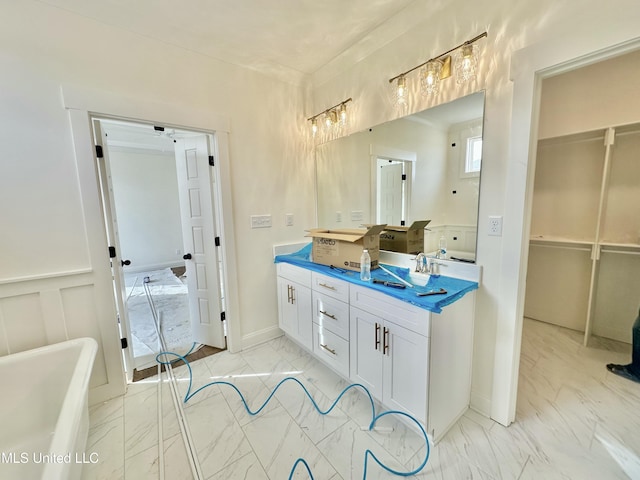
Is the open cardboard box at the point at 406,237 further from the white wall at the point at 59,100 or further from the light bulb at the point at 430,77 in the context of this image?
the white wall at the point at 59,100

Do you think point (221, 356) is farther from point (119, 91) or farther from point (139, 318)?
point (119, 91)

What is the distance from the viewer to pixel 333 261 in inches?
83.1

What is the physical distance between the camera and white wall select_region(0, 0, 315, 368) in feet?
5.04

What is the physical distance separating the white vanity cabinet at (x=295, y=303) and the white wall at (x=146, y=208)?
4600 millimetres

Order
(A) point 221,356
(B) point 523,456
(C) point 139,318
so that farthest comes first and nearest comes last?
1. (C) point 139,318
2. (A) point 221,356
3. (B) point 523,456

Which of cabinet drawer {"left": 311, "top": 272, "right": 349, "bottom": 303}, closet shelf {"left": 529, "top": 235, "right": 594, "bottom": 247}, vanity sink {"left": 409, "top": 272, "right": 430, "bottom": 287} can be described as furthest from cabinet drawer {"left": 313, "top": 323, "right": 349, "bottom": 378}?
closet shelf {"left": 529, "top": 235, "right": 594, "bottom": 247}

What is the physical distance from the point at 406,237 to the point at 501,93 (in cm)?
105

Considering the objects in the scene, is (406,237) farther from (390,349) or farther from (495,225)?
(390,349)

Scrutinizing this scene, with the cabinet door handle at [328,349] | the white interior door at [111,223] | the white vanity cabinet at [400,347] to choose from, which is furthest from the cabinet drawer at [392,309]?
the white interior door at [111,223]

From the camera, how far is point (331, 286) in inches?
76.7

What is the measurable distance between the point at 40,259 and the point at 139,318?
1947mm

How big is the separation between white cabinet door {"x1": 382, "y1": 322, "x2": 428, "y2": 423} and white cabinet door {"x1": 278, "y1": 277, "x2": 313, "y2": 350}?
2.65 feet

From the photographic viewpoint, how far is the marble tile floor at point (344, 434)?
1.36 meters

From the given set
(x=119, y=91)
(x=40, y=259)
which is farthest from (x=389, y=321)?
(x=119, y=91)
